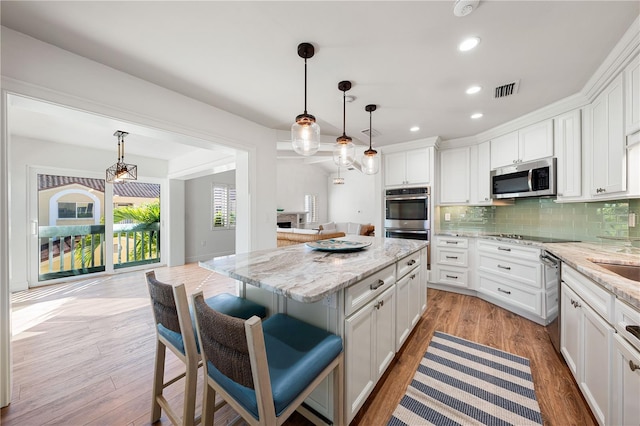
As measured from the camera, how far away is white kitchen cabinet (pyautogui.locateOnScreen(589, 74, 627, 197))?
70.5 inches

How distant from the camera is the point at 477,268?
3285mm

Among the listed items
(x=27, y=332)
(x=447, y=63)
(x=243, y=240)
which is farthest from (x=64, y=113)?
(x=447, y=63)

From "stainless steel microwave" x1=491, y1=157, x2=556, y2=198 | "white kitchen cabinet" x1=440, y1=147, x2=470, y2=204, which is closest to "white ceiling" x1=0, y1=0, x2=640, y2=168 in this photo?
"stainless steel microwave" x1=491, y1=157, x2=556, y2=198

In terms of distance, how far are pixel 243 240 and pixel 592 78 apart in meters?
3.77

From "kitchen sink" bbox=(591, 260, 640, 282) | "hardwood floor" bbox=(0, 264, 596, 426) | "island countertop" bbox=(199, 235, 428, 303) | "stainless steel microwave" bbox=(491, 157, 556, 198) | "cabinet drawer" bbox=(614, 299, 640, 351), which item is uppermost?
"stainless steel microwave" bbox=(491, 157, 556, 198)

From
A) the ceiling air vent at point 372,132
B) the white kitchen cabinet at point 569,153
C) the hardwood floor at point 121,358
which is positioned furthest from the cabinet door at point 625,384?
the ceiling air vent at point 372,132

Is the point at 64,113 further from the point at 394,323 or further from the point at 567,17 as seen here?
the point at 567,17

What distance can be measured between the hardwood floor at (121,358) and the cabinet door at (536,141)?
191 centimetres

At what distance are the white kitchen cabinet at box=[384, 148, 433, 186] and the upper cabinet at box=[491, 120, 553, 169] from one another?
0.85 meters

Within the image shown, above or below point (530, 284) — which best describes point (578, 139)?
above

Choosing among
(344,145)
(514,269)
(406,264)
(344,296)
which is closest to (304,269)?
(344,296)

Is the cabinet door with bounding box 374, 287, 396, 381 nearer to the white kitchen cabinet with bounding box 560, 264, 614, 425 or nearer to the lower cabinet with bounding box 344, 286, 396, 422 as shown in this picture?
the lower cabinet with bounding box 344, 286, 396, 422

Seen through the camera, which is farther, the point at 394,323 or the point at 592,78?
the point at 592,78

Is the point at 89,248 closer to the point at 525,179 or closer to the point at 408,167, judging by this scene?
the point at 408,167
